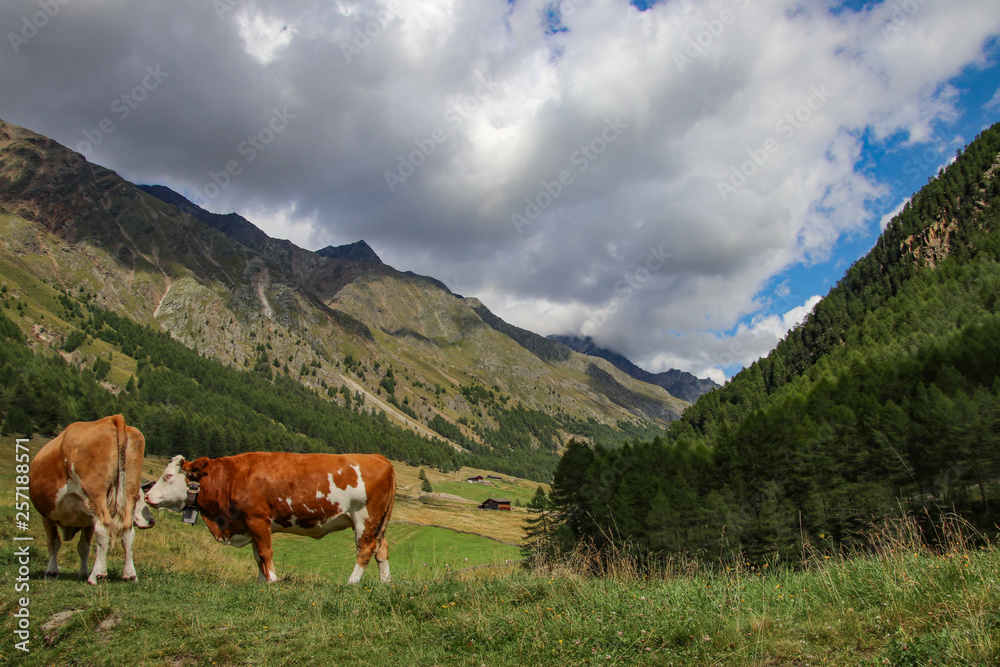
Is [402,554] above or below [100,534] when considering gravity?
below

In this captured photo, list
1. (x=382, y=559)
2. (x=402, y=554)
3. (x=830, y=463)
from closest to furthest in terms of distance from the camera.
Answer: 1. (x=382, y=559)
2. (x=830, y=463)
3. (x=402, y=554)

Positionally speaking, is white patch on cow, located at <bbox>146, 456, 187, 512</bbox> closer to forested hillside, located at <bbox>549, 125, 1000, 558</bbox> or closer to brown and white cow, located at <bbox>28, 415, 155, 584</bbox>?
brown and white cow, located at <bbox>28, 415, 155, 584</bbox>

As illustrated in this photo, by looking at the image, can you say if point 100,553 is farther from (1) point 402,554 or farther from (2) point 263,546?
(1) point 402,554

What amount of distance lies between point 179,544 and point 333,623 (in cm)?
1523

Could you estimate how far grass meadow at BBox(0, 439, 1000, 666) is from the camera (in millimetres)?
5324

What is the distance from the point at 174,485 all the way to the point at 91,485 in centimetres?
187

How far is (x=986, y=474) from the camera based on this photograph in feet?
138

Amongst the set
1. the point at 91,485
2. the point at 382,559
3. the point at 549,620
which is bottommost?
the point at 382,559

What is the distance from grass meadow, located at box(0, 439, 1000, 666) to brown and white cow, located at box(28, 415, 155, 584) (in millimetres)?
928

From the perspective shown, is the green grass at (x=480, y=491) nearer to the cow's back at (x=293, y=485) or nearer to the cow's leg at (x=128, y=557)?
the cow's back at (x=293, y=485)

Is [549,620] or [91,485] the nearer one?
[549,620]

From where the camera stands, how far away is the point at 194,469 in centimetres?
1154

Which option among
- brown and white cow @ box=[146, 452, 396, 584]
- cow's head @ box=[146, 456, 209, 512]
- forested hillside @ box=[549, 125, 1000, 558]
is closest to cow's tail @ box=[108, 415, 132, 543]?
cow's head @ box=[146, 456, 209, 512]

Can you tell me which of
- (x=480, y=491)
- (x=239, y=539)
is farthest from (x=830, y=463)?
(x=480, y=491)
